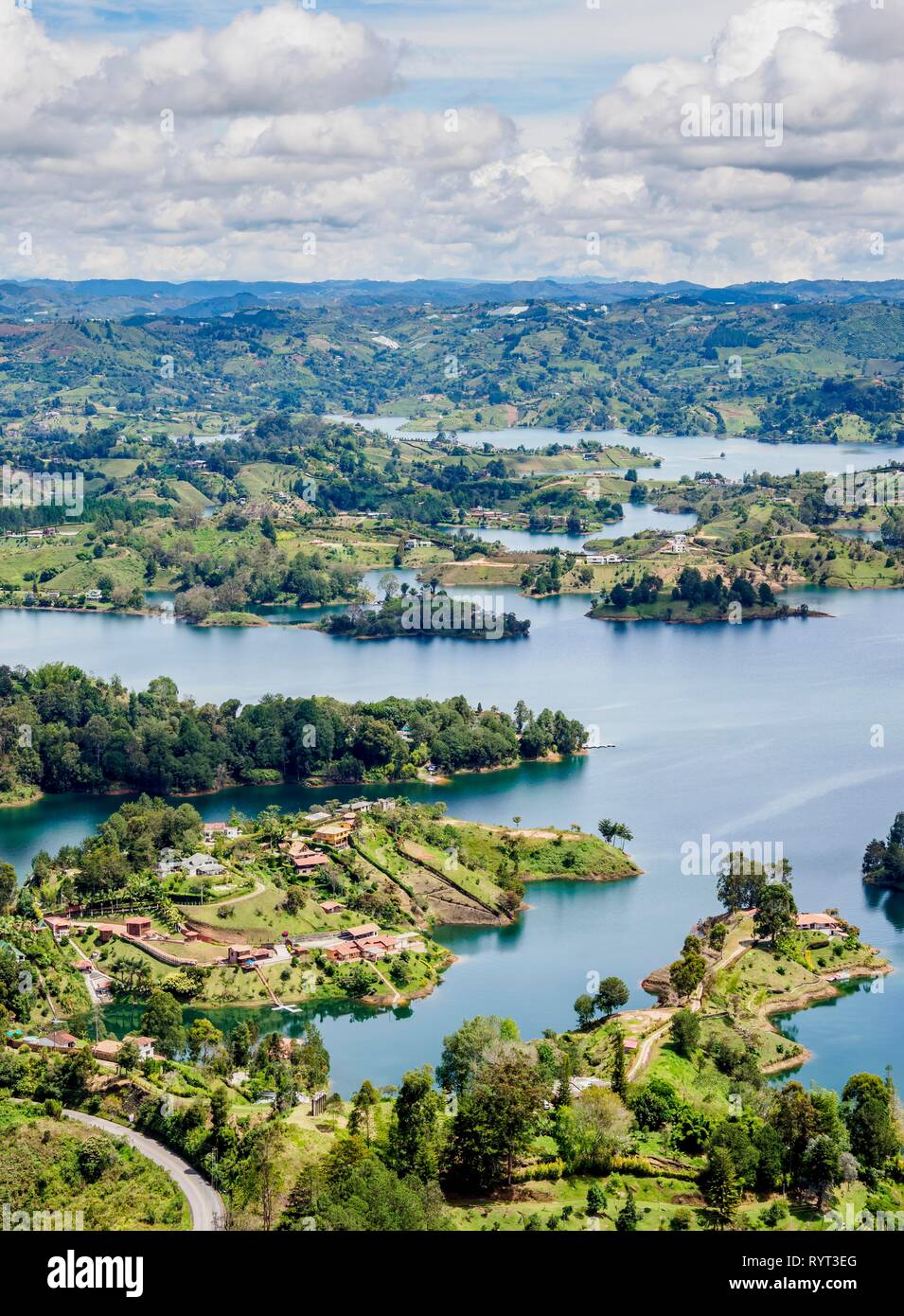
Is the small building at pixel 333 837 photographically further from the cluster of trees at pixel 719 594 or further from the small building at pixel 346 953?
the cluster of trees at pixel 719 594

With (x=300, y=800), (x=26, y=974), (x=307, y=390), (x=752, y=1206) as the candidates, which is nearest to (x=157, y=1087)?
(x=26, y=974)

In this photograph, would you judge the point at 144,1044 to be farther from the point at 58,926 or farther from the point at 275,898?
the point at 275,898

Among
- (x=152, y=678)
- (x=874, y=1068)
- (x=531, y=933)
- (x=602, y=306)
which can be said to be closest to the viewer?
(x=874, y=1068)

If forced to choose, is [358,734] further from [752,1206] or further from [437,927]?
[752,1206]

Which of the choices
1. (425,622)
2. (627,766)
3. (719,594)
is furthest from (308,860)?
(719,594)

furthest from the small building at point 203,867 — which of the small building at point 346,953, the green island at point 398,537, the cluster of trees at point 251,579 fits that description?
the cluster of trees at point 251,579

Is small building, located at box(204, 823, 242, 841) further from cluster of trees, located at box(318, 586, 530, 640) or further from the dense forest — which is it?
cluster of trees, located at box(318, 586, 530, 640)
